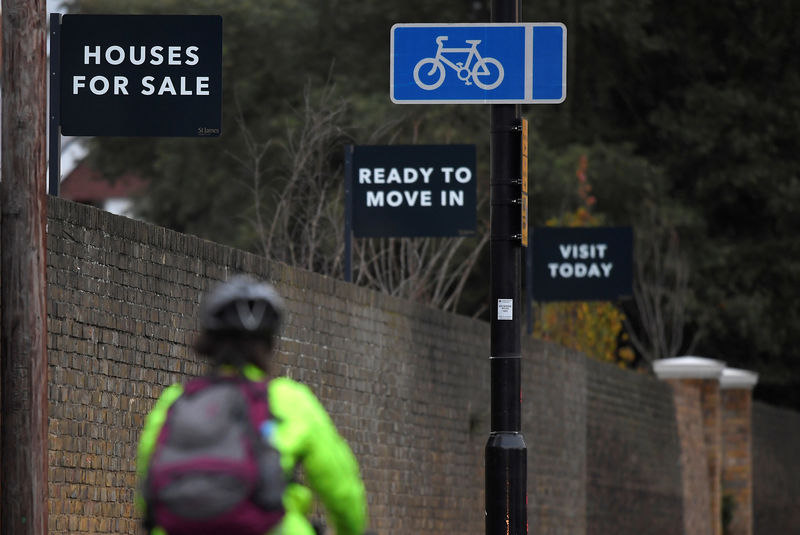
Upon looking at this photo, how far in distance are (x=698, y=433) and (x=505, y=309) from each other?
1497 centimetres

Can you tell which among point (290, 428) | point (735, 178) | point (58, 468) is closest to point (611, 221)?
point (735, 178)

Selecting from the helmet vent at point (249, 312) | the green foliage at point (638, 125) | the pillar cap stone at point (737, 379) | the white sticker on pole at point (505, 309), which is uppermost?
the green foliage at point (638, 125)

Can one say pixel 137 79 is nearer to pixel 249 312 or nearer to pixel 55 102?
pixel 55 102

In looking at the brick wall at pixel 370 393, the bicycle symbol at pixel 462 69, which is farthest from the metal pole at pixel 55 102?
the bicycle symbol at pixel 462 69

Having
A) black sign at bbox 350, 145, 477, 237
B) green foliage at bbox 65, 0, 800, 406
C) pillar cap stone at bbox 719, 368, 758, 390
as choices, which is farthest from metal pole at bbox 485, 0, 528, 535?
green foliage at bbox 65, 0, 800, 406

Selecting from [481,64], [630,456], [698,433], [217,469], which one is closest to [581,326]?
[698,433]

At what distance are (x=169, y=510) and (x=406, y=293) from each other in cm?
1559

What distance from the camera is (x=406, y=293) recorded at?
65.9 feet

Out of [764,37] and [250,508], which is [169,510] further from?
[764,37]

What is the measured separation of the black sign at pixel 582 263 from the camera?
63.3ft

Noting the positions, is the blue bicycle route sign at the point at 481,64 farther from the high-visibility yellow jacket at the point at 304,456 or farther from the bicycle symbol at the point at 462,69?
the high-visibility yellow jacket at the point at 304,456

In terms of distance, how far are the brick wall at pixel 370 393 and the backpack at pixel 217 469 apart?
4342 mm

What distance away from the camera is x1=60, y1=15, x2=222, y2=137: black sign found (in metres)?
10.2

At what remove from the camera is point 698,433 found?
2636 centimetres
